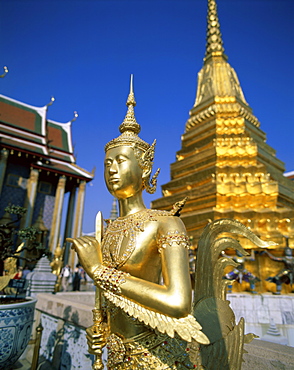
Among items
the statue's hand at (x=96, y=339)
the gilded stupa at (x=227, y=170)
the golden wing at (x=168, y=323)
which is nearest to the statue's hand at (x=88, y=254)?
the golden wing at (x=168, y=323)

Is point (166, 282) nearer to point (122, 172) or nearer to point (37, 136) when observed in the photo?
point (122, 172)

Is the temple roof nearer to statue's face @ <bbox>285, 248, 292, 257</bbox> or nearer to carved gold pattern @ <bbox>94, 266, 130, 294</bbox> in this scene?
statue's face @ <bbox>285, 248, 292, 257</bbox>

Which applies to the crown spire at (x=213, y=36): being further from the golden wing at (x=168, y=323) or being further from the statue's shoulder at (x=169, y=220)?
the golden wing at (x=168, y=323)

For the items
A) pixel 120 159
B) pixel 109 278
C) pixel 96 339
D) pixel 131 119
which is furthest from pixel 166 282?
pixel 131 119

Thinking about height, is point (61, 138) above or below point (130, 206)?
above

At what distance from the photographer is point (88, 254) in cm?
143

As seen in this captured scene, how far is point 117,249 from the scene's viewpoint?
158 centimetres

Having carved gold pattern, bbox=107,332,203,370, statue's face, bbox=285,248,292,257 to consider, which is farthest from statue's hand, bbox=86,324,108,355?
statue's face, bbox=285,248,292,257

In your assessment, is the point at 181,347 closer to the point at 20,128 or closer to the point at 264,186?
the point at 264,186

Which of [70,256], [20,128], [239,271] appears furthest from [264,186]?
[20,128]

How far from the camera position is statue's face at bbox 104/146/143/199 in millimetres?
1687

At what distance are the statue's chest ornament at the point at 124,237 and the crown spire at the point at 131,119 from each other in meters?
0.67

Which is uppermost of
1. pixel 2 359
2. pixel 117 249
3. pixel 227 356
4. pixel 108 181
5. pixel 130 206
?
pixel 108 181

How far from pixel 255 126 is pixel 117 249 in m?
12.7
